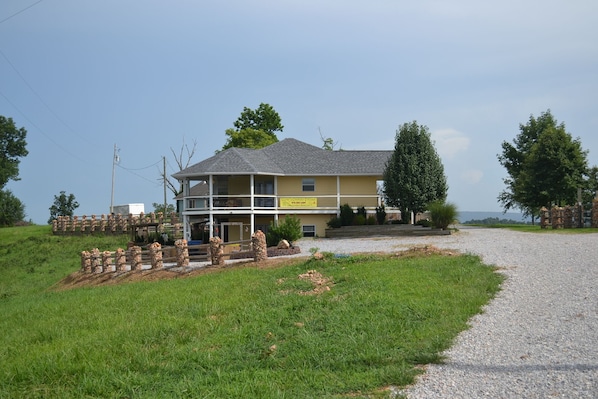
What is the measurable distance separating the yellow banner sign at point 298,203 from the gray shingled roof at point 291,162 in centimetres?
160

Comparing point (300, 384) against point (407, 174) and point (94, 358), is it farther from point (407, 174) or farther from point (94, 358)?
point (407, 174)

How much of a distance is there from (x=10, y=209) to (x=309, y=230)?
149ft

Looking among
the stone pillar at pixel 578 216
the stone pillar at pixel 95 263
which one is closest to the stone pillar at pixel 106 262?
the stone pillar at pixel 95 263

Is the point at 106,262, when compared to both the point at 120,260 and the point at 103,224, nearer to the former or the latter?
the point at 120,260

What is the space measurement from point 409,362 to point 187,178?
29.4 meters

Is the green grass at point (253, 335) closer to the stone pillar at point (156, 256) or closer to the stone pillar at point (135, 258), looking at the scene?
the stone pillar at point (156, 256)

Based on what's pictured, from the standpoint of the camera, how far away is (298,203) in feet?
123

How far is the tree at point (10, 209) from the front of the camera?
64875mm

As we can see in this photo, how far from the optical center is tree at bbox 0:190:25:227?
2554 inches

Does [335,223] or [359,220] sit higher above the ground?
[359,220]

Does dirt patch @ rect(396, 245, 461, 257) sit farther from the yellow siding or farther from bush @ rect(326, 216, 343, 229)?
the yellow siding

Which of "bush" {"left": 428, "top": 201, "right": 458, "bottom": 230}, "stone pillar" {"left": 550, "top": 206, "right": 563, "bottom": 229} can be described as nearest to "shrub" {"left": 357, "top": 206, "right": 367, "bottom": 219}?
"bush" {"left": 428, "top": 201, "right": 458, "bottom": 230}

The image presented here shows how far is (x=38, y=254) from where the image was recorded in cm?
4106

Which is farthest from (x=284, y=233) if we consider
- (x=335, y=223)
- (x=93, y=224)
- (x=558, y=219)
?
(x=93, y=224)
